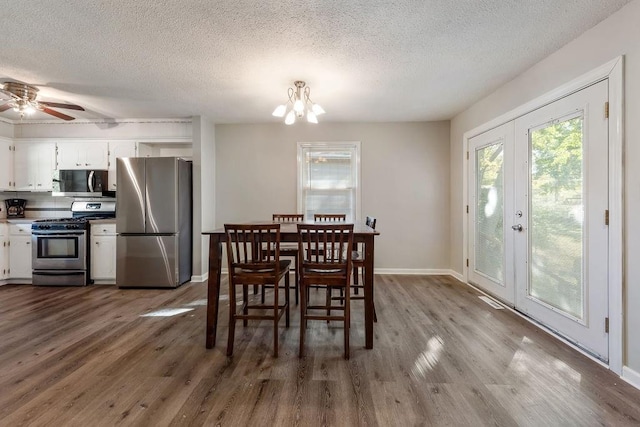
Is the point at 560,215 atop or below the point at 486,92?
below

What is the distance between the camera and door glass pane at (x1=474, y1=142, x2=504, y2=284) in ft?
10.9

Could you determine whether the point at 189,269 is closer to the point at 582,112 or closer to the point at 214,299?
the point at 214,299

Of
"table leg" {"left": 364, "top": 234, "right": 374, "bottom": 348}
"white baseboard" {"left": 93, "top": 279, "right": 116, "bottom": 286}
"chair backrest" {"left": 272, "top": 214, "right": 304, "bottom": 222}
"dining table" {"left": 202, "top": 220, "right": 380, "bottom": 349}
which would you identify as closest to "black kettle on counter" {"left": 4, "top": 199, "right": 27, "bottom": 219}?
"white baseboard" {"left": 93, "top": 279, "right": 116, "bottom": 286}

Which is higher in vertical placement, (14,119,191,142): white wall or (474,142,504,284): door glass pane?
(14,119,191,142): white wall

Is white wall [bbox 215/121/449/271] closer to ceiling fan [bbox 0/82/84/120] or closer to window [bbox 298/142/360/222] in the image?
window [bbox 298/142/360/222]

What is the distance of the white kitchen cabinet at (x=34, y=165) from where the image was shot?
14.4ft

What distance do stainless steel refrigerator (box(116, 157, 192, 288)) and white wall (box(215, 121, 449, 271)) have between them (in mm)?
1456

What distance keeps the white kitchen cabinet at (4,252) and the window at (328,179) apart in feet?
13.7

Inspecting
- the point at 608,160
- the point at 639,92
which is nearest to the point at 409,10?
the point at 639,92

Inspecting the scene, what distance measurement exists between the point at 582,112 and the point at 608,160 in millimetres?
464

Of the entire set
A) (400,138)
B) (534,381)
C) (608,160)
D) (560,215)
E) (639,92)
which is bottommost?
(534,381)

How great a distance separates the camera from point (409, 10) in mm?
1933

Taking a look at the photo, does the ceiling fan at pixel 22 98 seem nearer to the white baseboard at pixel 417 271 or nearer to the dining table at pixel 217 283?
the dining table at pixel 217 283

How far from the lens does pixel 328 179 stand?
467cm
